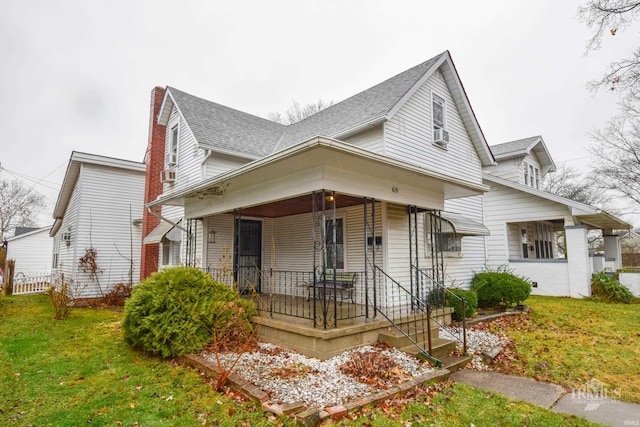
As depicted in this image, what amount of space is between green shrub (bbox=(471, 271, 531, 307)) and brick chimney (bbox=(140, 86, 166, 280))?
1167 centimetres

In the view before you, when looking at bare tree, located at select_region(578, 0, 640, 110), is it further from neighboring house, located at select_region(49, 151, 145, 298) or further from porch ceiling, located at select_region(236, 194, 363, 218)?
neighboring house, located at select_region(49, 151, 145, 298)

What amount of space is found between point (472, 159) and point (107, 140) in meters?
35.6

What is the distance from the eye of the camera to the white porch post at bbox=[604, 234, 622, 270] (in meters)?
17.7

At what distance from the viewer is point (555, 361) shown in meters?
5.70

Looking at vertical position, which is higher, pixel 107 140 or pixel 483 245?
pixel 107 140

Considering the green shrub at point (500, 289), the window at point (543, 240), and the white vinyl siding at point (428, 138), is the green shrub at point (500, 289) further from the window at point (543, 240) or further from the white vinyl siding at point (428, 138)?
the window at point (543, 240)

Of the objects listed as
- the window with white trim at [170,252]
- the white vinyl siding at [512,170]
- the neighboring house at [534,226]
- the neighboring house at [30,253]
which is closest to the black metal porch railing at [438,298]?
the neighboring house at [534,226]

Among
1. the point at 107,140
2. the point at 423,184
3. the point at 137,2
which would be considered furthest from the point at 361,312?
the point at 107,140

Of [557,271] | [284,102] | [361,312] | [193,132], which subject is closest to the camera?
[361,312]

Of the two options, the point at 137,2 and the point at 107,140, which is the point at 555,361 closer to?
the point at 137,2

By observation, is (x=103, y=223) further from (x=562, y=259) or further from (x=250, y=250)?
(x=562, y=259)

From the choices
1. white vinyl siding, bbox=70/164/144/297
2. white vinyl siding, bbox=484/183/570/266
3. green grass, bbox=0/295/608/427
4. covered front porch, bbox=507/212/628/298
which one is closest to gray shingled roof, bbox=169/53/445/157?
white vinyl siding, bbox=70/164/144/297

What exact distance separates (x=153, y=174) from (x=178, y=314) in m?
8.79

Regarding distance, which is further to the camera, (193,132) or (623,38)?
(193,132)
